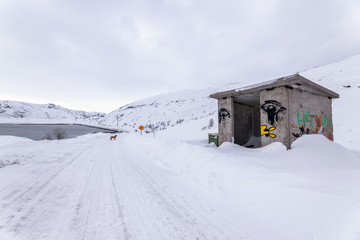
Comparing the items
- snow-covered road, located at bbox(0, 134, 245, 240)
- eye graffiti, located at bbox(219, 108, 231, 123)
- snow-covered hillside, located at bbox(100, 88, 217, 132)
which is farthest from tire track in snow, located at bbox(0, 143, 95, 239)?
snow-covered hillside, located at bbox(100, 88, 217, 132)

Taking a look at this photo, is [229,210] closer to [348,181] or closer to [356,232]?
[356,232]

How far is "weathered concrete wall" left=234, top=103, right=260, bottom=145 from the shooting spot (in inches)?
425

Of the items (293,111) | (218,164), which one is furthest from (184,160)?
(293,111)

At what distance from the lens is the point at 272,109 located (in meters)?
7.39

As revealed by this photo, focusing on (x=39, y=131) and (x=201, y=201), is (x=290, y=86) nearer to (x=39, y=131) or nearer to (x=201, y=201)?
(x=201, y=201)

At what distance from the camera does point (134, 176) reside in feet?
17.6

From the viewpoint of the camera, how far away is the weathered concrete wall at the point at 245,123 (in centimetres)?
1080

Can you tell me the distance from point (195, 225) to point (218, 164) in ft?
8.59

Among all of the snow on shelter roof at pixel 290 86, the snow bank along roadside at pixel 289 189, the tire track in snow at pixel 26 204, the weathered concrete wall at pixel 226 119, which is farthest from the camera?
the weathered concrete wall at pixel 226 119

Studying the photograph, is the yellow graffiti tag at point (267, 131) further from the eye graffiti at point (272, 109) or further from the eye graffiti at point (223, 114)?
the eye graffiti at point (223, 114)

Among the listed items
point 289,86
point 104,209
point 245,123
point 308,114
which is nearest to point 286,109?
point 289,86

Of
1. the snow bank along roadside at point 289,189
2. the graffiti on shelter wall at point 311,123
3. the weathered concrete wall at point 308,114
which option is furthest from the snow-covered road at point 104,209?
the graffiti on shelter wall at point 311,123

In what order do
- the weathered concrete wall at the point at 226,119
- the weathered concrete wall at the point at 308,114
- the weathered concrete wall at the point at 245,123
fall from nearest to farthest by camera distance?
the weathered concrete wall at the point at 308,114 < the weathered concrete wall at the point at 226,119 < the weathered concrete wall at the point at 245,123

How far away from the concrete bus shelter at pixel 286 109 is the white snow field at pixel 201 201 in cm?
170
